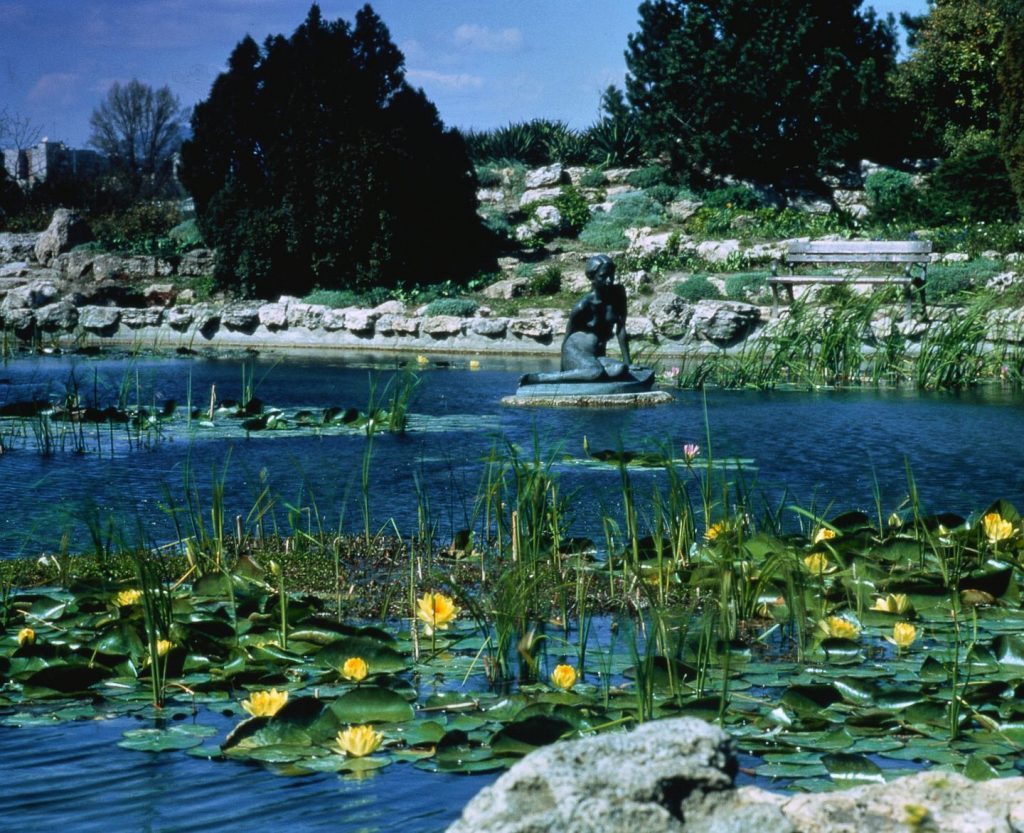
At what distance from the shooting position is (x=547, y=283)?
20438 mm

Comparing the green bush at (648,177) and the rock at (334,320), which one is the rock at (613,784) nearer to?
the rock at (334,320)

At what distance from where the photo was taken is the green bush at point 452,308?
1955cm

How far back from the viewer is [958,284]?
17.7 meters

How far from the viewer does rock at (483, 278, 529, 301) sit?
67.7 feet

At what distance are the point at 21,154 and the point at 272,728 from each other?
119 ft

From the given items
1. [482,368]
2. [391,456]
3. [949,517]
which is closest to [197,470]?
[391,456]

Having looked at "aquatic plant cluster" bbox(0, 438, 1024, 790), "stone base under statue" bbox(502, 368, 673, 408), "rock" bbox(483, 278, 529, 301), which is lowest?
"aquatic plant cluster" bbox(0, 438, 1024, 790)

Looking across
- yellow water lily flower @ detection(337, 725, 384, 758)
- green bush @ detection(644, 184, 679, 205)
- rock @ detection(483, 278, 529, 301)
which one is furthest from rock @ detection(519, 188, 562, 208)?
yellow water lily flower @ detection(337, 725, 384, 758)

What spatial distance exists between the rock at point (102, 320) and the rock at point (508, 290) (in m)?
5.60

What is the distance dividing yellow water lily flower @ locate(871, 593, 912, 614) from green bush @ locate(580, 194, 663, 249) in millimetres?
18644

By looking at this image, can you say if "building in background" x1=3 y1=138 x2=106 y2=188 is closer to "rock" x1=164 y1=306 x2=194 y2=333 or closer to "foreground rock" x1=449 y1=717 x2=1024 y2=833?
"rock" x1=164 y1=306 x2=194 y2=333

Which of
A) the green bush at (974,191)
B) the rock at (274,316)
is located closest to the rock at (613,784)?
the rock at (274,316)

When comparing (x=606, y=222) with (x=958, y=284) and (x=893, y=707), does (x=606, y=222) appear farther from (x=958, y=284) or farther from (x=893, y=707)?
(x=893, y=707)

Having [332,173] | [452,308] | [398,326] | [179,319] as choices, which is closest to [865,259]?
[452,308]
